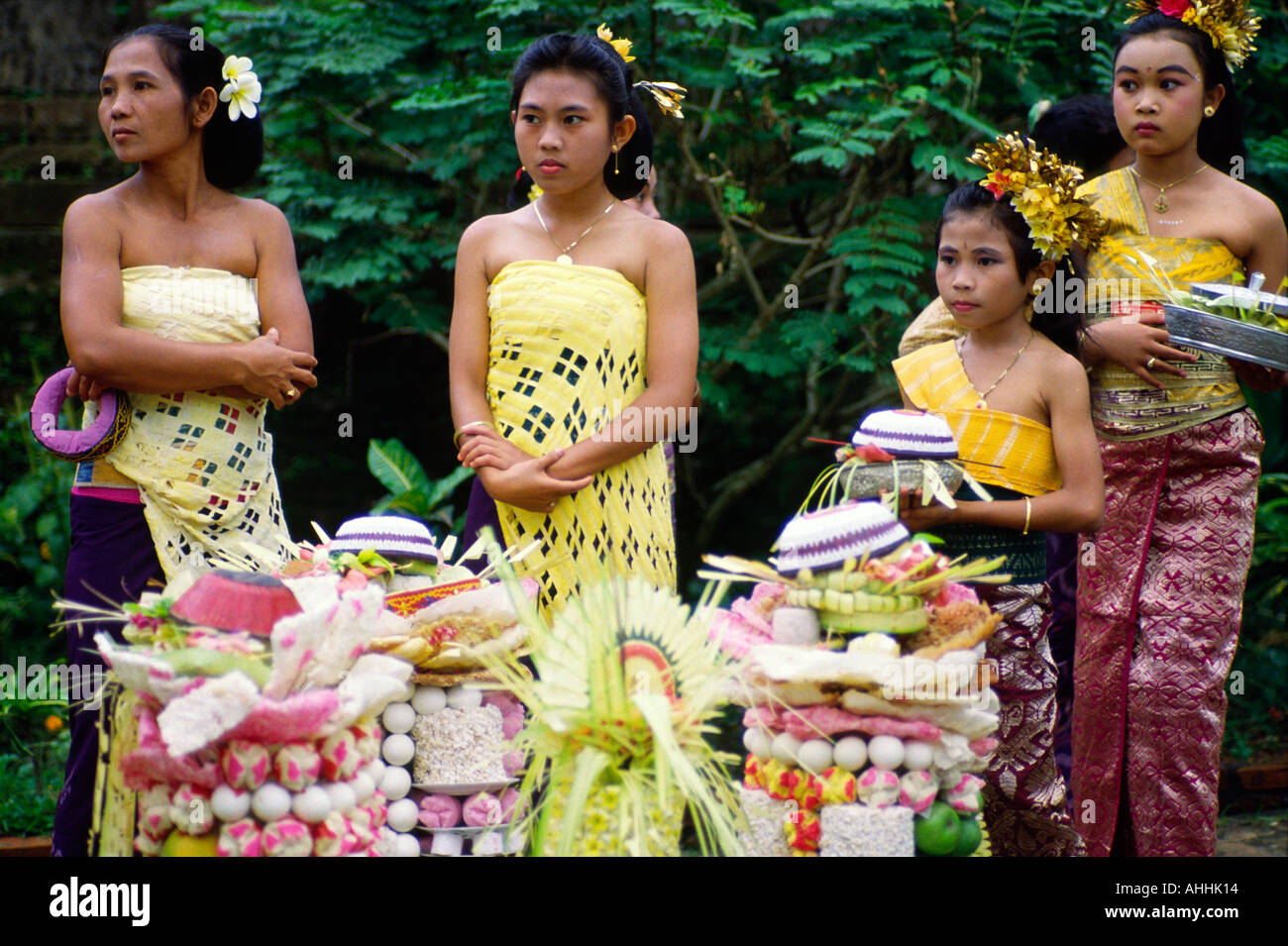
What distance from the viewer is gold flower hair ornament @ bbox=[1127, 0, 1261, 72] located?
3482 millimetres

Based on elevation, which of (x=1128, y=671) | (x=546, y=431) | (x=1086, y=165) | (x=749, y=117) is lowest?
(x=1128, y=671)

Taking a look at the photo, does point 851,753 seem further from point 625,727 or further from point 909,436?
point 909,436

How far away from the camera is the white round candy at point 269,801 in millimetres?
2066

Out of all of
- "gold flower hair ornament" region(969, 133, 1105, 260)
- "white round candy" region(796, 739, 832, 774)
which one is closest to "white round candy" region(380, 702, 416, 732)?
"white round candy" region(796, 739, 832, 774)

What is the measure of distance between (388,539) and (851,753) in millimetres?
1011

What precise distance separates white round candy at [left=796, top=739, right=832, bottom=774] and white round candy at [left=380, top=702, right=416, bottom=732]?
0.72 m

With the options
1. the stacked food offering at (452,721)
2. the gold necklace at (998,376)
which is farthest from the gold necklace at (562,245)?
the gold necklace at (998,376)

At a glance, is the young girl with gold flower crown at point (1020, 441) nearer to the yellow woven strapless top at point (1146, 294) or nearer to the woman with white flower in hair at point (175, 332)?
the yellow woven strapless top at point (1146, 294)

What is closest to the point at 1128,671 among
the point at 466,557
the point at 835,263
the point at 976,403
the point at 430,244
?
the point at 976,403

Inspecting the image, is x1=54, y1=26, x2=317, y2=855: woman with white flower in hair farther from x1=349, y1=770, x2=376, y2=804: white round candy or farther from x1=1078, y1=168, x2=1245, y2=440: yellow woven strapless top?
x1=1078, y1=168, x2=1245, y2=440: yellow woven strapless top

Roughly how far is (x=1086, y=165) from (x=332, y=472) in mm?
3905

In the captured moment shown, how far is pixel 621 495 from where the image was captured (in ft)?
10.1

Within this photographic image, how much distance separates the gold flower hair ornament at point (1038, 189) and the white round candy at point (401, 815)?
1907mm

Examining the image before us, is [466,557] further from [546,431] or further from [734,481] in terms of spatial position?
[734,481]
